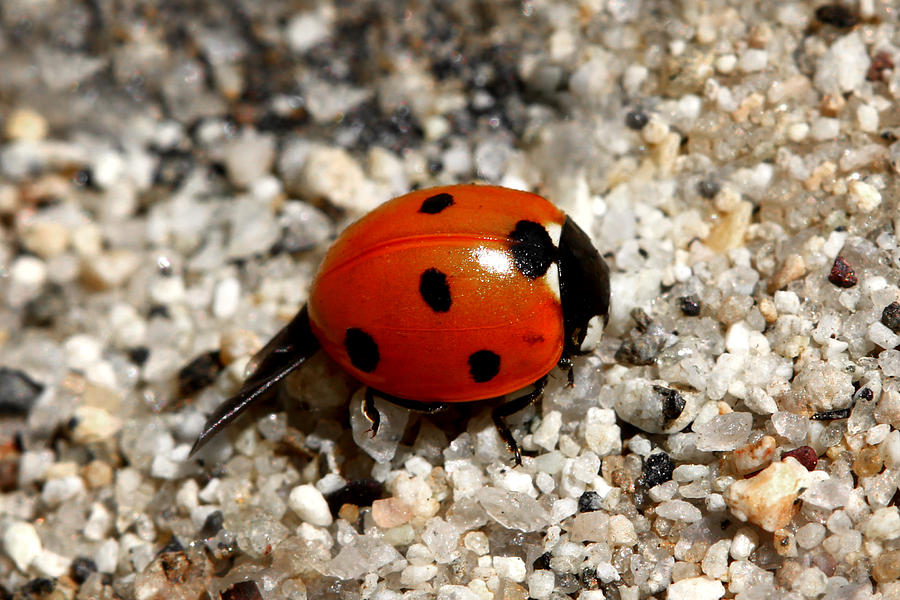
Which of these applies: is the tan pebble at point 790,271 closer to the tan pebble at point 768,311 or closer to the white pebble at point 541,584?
the tan pebble at point 768,311

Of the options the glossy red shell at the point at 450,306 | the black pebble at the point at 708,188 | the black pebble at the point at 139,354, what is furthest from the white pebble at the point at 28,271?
the black pebble at the point at 708,188

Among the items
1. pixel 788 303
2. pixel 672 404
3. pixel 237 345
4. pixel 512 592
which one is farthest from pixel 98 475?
pixel 788 303

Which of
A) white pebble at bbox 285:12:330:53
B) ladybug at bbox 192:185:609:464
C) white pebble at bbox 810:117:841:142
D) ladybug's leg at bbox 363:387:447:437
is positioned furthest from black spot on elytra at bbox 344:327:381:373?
white pebble at bbox 285:12:330:53

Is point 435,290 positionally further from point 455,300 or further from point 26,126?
point 26,126

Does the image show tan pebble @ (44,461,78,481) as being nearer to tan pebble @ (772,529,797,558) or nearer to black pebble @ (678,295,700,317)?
black pebble @ (678,295,700,317)


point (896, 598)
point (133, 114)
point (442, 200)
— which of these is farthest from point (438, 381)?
point (133, 114)
